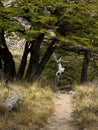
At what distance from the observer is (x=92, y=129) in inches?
423

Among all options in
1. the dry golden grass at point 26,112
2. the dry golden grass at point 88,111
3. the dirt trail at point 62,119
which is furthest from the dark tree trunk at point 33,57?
the dirt trail at point 62,119

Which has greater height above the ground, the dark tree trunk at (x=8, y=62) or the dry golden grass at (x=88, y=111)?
the dry golden grass at (x=88, y=111)

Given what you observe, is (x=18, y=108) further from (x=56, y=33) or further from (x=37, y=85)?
(x=37, y=85)

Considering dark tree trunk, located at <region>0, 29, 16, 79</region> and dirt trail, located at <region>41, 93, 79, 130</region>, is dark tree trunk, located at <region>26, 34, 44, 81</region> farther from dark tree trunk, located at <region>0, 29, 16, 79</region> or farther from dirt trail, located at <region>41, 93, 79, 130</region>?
dirt trail, located at <region>41, 93, 79, 130</region>

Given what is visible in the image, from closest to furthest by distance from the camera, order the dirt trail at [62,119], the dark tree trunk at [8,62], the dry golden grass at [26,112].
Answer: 1. the dry golden grass at [26,112]
2. the dirt trail at [62,119]
3. the dark tree trunk at [8,62]

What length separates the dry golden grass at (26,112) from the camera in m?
10.6

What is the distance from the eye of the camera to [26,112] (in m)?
11.8

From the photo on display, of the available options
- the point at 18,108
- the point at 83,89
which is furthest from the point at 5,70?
the point at 18,108

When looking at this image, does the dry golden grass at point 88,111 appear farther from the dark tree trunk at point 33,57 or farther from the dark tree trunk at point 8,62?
the dark tree trunk at point 8,62

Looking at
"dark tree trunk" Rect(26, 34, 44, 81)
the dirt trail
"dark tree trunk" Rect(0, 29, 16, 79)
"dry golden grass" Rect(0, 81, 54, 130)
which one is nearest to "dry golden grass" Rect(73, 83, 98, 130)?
the dirt trail

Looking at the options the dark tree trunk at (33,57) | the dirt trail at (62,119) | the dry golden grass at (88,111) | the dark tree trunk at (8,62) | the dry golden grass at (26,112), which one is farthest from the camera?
the dark tree trunk at (33,57)

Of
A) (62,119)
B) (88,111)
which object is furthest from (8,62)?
(88,111)

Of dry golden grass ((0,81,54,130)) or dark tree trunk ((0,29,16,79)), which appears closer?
dry golden grass ((0,81,54,130))

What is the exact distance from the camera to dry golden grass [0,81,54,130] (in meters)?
10.6
